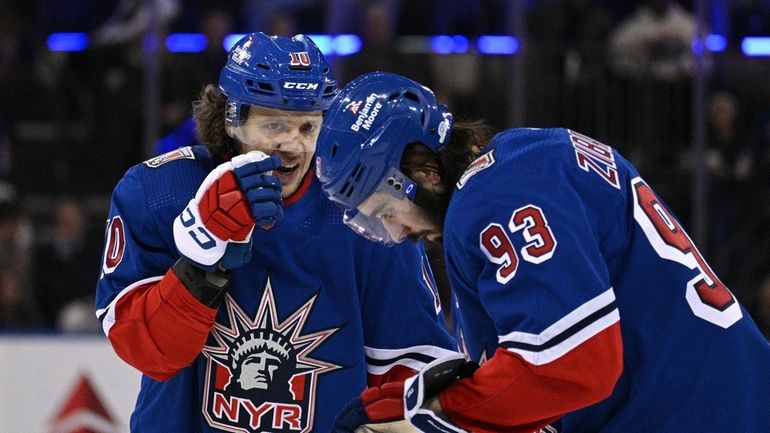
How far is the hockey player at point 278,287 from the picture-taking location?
2572 millimetres

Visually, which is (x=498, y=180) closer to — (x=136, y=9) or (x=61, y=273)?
(x=61, y=273)

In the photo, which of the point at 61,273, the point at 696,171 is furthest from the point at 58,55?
the point at 696,171

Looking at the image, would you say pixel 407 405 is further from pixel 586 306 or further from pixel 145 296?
pixel 145 296

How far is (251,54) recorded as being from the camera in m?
2.60

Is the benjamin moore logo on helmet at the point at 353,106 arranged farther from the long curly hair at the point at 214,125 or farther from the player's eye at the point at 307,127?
the long curly hair at the point at 214,125

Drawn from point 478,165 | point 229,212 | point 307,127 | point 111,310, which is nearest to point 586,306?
point 478,165

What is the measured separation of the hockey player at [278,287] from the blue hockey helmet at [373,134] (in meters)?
0.42

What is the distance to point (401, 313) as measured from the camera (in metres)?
2.65

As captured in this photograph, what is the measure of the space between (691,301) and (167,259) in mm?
1103

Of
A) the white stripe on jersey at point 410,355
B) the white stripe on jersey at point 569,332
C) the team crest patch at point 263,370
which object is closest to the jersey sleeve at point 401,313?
the white stripe on jersey at point 410,355

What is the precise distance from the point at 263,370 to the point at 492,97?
11.7 feet

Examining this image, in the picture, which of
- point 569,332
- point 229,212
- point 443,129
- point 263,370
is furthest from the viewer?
point 263,370

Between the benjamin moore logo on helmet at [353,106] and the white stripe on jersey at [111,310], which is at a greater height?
the benjamin moore logo on helmet at [353,106]

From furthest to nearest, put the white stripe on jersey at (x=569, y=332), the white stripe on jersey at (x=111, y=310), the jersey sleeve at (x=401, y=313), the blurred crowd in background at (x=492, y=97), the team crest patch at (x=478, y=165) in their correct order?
the blurred crowd in background at (x=492, y=97), the jersey sleeve at (x=401, y=313), the white stripe on jersey at (x=111, y=310), the team crest patch at (x=478, y=165), the white stripe on jersey at (x=569, y=332)
